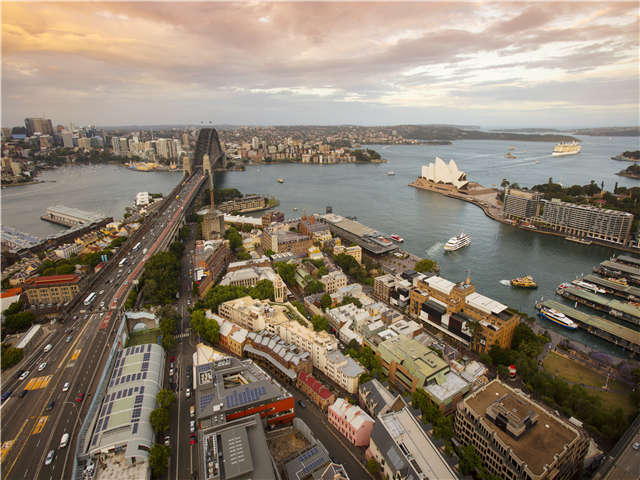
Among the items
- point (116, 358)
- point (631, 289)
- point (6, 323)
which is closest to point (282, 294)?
point (116, 358)

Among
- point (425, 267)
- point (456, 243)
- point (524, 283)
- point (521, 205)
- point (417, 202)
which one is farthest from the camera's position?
point (417, 202)

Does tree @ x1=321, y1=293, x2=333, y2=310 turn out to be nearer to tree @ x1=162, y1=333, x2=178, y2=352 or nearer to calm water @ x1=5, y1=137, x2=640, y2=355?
tree @ x1=162, y1=333, x2=178, y2=352

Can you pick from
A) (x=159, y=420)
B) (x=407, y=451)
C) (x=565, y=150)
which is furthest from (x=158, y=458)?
(x=565, y=150)

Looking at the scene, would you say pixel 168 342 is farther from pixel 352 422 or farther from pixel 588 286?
pixel 588 286

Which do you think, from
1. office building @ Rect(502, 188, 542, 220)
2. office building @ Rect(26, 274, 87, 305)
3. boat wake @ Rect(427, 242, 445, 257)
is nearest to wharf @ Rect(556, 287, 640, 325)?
boat wake @ Rect(427, 242, 445, 257)

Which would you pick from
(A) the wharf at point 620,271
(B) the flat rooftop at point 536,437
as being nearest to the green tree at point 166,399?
(B) the flat rooftop at point 536,437

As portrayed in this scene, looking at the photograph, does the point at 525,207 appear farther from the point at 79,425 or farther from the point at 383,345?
the point at 79,425
